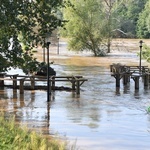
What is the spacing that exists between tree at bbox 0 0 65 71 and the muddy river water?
1927 mm

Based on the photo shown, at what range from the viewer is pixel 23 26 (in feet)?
41.6

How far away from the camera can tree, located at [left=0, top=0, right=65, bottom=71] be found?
1222cm

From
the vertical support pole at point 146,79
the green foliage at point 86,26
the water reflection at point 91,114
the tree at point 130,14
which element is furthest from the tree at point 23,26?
the tree at point 130,14

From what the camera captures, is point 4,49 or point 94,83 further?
point 94,83

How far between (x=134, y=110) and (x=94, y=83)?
356 inches

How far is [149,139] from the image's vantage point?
472 inches

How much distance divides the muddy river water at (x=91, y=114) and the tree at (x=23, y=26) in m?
1.93

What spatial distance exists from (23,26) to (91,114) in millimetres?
4371

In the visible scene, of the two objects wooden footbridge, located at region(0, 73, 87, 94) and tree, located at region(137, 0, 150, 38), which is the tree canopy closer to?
tree, located at region(137, 0, 150, 38)

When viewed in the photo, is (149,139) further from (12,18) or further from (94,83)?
(94,83)

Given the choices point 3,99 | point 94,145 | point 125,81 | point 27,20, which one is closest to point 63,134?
point 94,145

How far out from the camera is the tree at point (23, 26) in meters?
12.2

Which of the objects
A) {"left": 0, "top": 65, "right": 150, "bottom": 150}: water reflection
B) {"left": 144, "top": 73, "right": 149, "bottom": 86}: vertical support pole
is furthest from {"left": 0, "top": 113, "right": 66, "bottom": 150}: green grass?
{"left": 144, "top": 73, "right": 149, "bottom": 86}: vertical support pole

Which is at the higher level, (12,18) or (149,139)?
(12,18)
